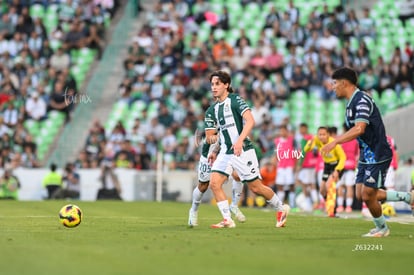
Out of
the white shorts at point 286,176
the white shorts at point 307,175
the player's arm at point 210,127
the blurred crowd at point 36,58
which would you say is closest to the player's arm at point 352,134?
the player's arm at point 210,127

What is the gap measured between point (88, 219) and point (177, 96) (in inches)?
597

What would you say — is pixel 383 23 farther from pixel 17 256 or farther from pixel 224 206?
pixel 17 256

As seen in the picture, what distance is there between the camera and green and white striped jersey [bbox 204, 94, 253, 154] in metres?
14.6

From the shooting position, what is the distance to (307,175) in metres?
26.0

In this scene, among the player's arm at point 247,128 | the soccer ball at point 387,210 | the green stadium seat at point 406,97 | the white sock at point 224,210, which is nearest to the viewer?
the player's arm at point 247,128

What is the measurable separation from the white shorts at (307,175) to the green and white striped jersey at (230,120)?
11406 millimetres

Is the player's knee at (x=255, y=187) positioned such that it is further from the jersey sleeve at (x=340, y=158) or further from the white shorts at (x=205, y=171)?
the jersey sleeve at (x=340, y=158)

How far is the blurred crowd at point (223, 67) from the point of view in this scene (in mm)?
30656

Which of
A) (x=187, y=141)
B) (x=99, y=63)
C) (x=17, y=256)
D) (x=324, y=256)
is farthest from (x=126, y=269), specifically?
(x=99, y=63)

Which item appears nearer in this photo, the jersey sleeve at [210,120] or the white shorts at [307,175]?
the jersey sleeve at [210,120]

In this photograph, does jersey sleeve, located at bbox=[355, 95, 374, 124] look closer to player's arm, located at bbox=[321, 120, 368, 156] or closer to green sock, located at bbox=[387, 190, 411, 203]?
player's arm, located at bbox=[321, 120, 368, 156]

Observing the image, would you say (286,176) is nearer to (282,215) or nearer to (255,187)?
(282,215)

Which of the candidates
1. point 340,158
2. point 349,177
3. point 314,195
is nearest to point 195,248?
point 340,158

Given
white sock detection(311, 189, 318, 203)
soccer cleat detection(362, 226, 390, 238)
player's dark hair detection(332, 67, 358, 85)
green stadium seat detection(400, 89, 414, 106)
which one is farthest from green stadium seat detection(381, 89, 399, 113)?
player's dark hair detection(332, 67, 358, 85)
